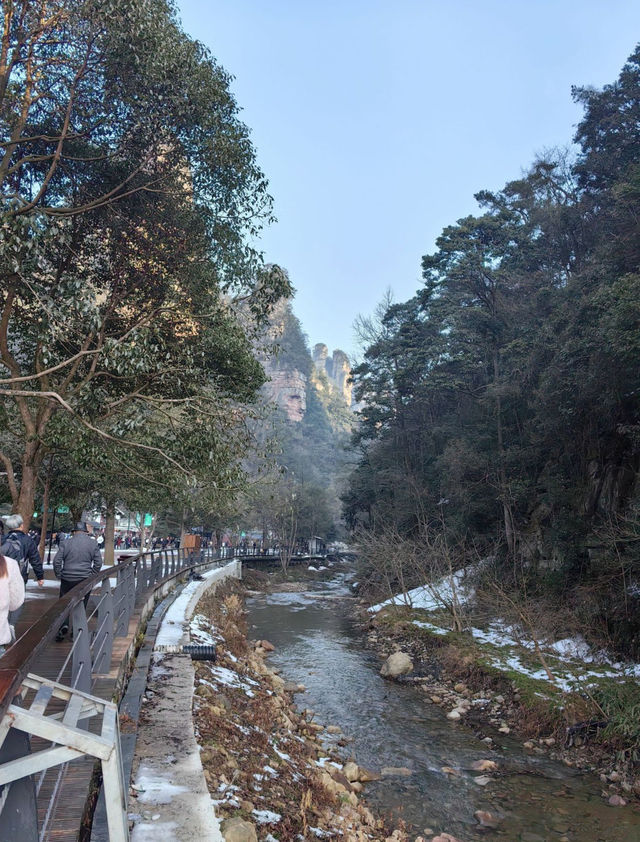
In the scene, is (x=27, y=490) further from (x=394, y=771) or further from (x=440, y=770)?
(x=440, y=770)

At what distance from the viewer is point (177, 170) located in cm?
1011

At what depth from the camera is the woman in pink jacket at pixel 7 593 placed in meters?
3.89

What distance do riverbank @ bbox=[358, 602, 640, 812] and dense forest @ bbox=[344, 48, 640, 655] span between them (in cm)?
282

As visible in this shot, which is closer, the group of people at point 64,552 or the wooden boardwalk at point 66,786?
the wooden boardwalk at point 66,786

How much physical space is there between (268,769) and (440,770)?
14.9 ft

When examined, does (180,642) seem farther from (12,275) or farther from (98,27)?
(98,27)

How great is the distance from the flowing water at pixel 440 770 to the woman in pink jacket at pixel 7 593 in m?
6.30

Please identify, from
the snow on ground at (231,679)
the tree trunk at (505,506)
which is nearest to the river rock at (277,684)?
the snow on ground at (231,679)

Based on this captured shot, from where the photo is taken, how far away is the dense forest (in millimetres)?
15070

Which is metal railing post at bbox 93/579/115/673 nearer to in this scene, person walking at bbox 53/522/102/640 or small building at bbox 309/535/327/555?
person walking at bbox 53/522/102/640

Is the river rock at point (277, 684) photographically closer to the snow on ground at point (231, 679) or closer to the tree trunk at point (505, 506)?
the snow on ground at point (231, 679)

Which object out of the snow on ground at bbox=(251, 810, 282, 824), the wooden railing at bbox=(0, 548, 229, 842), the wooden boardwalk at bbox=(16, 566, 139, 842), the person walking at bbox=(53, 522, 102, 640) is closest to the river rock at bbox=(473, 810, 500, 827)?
the snow on ground at bbox=(251, 810, 282, 824)

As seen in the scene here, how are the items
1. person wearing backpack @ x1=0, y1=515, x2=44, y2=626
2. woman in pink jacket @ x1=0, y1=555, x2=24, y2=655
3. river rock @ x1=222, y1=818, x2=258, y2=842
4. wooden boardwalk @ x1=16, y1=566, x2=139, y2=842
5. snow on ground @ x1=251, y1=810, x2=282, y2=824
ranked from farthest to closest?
1. person wearing backpack @ x1=0, y1=515, x2=44, y2=626
2. snow on ground @ x1=251, y1=810, x2=282, y2=824
3. river rock @ x1=222, y1=818, x2=258, y2=842
4. woman in pink jacket @ x1=0, y1=555, x2=24, y2=655
5. wooden boardwalk @ x1=16, y1=566, x2=139, y2=842

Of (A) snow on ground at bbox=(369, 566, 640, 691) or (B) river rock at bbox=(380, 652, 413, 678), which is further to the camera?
(B) river rock at bbox=(380, 652, 413, 678)
